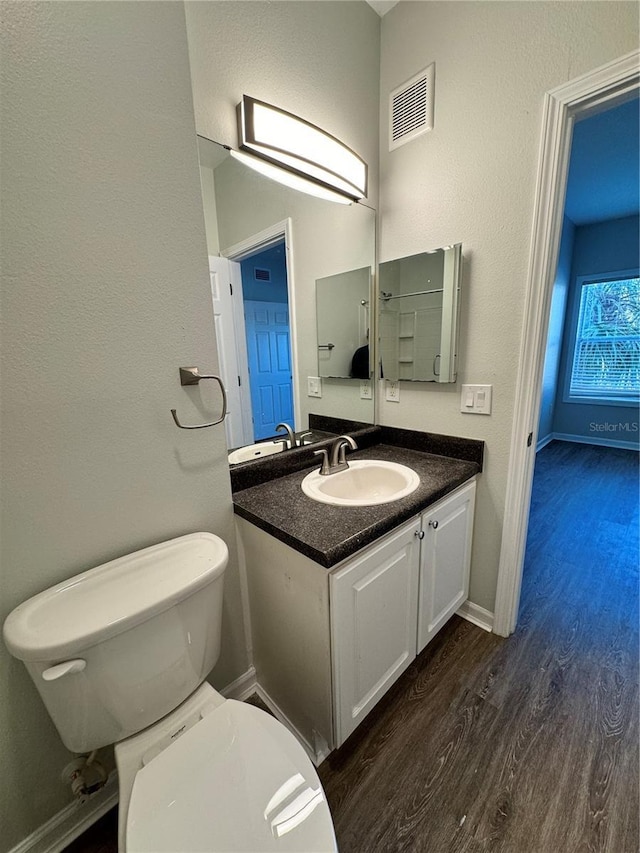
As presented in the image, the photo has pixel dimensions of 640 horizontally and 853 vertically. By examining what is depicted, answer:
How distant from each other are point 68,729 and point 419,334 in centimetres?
177

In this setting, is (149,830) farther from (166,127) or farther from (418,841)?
(166,127)

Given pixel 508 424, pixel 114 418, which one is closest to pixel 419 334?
pixel 508 424

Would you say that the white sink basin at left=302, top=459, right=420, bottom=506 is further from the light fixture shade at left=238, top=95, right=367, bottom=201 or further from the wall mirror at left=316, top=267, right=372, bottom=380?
the light fixture shade at left=238, top=95, right=367, bottom=201

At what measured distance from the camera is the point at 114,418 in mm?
902

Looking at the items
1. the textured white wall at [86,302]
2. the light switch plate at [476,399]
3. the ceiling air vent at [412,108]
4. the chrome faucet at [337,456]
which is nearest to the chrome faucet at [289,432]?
the chrome faucet at [337,456]

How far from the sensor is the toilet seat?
0.63 meters

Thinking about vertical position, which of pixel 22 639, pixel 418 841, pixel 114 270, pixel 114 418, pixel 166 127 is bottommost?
pixel 418 841

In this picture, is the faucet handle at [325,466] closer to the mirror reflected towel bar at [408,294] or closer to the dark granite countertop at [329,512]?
the dark granite countertop at [329,512]

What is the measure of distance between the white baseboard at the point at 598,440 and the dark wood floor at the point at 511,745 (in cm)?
A: 300

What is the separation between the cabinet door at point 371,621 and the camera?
96 centimetres

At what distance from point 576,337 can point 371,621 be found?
16.4ft

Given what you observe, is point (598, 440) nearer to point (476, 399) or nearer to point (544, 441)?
point (544, 441)

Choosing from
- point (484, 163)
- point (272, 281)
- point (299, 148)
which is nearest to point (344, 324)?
point (272, 281)

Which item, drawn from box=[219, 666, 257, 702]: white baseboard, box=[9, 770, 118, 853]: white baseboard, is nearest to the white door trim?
box=[219, 666, 257, 702]: white baseboard
